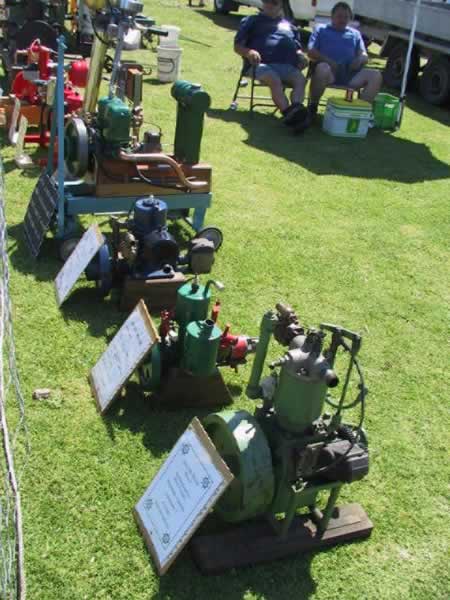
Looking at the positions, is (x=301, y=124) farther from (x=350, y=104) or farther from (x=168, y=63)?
(x=168, y=63)

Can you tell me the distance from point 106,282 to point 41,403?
3.28ft

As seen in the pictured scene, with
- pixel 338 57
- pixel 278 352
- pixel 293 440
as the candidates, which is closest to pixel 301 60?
pixel 338 57

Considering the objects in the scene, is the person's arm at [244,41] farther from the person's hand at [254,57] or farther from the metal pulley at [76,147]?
the metal pulley at [76,147]

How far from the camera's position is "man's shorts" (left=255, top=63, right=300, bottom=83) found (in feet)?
26.7

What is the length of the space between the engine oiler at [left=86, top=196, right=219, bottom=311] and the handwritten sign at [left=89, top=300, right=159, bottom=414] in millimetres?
694

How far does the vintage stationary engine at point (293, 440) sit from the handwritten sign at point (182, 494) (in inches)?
7.2

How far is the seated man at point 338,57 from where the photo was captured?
830 centimetres

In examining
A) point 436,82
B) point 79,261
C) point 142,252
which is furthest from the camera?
point 436,82

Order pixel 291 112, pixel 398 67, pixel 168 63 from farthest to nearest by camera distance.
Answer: pixel 398 67, pixel 168 63, pixel 291 112

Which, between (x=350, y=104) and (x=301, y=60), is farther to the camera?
(x=301, y=60)

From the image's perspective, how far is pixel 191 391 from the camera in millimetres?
3279

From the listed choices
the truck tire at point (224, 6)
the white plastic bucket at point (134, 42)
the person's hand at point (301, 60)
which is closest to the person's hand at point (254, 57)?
the person's hand at point (301, 60)

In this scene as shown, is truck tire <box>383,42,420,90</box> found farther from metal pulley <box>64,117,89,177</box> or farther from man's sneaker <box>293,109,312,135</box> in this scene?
metal pulley <box>64,117,89,177</box>

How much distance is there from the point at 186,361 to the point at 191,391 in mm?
193
